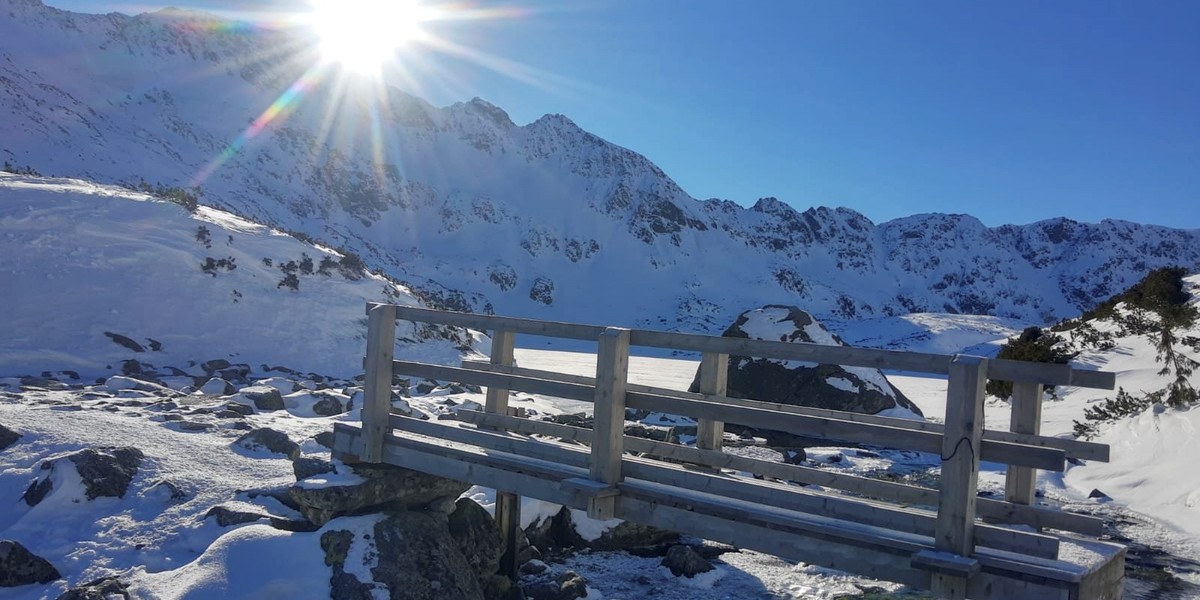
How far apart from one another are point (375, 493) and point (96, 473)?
2.81m

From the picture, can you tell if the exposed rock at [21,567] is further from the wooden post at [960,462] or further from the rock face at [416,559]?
the wooden post at [960,462]

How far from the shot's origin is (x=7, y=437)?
9000mm

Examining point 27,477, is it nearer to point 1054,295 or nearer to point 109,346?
point 109,346

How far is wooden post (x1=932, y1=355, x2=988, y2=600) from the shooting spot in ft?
16.7

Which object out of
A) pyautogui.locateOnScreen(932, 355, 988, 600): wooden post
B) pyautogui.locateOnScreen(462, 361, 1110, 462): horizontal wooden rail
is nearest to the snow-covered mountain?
pyautogui.locateOnScreen(462, 361, 1110, 462): horizontal wooden rail

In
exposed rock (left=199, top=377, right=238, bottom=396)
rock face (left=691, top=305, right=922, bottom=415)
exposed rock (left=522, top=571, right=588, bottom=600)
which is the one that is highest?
rock face (left=691, top=305, right=922, bottom=415)

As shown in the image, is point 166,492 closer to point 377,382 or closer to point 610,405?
point 377,382

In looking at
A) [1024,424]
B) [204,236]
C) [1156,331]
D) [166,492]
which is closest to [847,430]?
[1024,424]

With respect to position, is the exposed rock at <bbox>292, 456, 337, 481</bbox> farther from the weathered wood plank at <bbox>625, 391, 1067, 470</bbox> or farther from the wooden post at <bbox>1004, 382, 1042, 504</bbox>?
the wooden post at <bbox>1004, 382, 1042, 504</bbox>

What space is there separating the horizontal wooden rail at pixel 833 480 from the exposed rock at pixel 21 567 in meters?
4.09

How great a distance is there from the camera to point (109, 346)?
17.3m

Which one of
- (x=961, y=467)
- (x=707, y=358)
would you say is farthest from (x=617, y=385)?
(x=961, y=467)

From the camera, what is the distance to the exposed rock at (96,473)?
8.10 m

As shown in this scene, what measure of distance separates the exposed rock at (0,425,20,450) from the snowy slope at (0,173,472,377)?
6.76 metres
